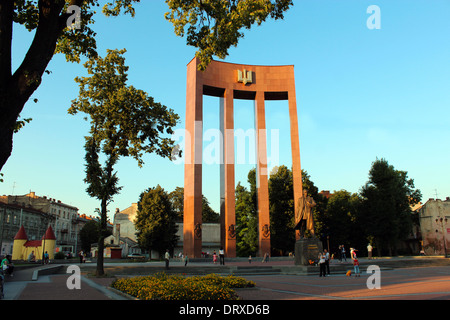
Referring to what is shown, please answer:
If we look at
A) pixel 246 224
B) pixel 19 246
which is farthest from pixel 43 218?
pixel 246 224

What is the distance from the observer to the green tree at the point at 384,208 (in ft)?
150

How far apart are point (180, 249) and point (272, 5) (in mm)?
54208

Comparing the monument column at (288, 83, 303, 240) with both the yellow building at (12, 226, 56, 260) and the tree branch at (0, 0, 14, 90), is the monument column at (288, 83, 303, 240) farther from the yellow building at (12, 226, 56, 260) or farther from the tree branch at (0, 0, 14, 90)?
the tree branch at (0, 0, 14, 90)

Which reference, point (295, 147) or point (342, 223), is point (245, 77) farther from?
point (342, 223)

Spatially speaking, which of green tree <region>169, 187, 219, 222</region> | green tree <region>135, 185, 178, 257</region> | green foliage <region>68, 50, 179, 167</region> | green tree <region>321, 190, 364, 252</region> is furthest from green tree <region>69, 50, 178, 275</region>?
green tree <region>169, 187, 219, 222</region>

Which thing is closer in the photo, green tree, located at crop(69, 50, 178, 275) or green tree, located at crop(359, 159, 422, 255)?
green tree, located at crop(69, 50, 178, 275)

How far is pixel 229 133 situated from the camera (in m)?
40.6

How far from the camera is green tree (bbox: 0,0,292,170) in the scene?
22.1 ft

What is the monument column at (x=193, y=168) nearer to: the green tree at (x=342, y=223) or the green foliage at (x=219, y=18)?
the green tree at (x=342, y=223)

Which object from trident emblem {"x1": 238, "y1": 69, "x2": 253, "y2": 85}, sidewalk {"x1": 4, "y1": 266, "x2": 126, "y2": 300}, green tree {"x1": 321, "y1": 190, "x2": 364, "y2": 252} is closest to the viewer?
sidewalk {"x1": 4, "y1": 266, "x2": 126, "y2": 300}

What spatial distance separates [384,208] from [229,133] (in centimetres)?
2411

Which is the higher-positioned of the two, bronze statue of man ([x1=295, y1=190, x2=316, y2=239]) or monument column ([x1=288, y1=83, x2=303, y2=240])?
monument column ([x1=288, y1=83, x2=303, y2=240])

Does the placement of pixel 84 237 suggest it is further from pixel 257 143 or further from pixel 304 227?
pixel 304 227
